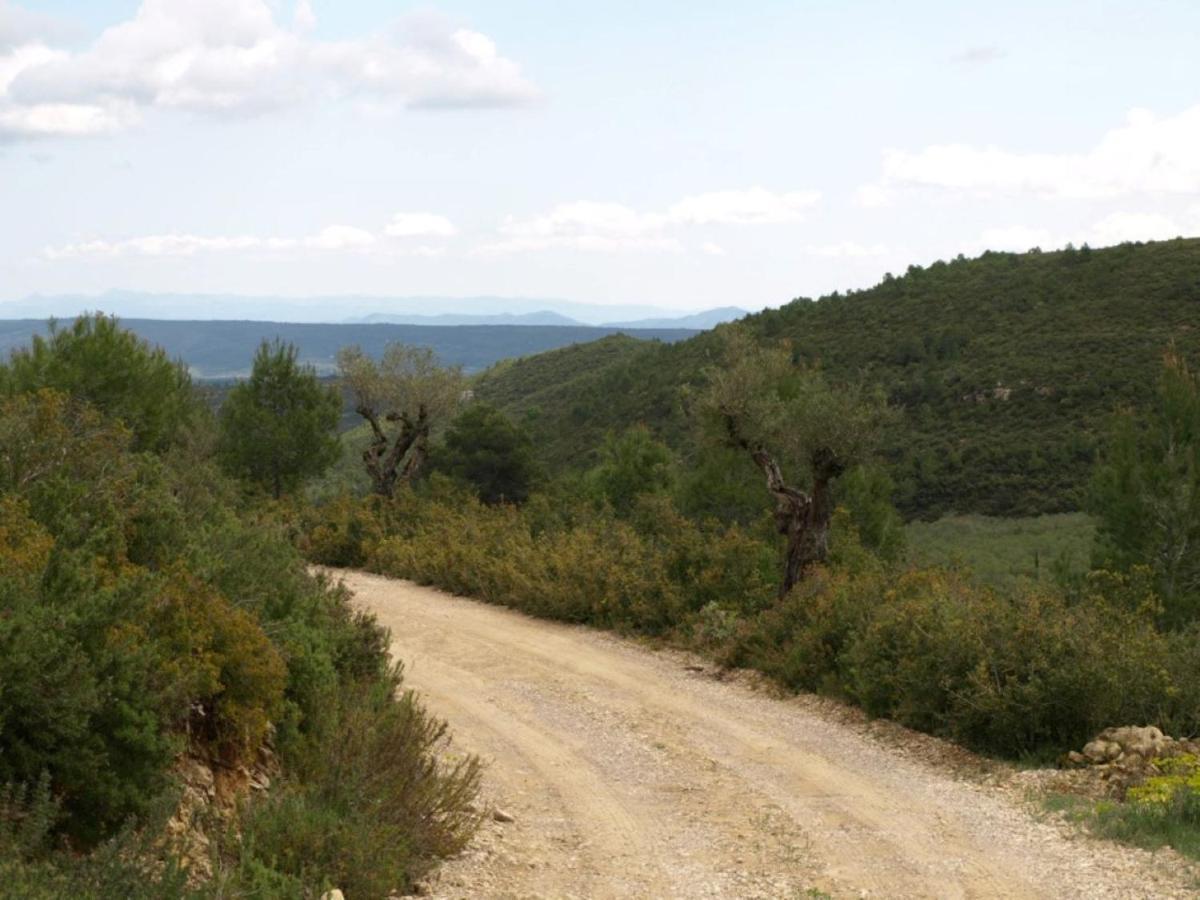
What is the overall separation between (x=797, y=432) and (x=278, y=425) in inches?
930

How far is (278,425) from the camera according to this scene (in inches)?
1497

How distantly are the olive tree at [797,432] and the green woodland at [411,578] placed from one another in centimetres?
5

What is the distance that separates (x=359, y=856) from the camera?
6.99 metres

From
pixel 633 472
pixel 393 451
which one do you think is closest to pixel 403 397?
pixel 393 451

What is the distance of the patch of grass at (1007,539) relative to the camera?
3941cm

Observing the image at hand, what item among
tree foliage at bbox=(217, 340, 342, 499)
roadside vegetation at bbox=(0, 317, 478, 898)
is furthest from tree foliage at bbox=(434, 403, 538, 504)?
roadside vegetation at bbox=(0, 317, 478, 898)

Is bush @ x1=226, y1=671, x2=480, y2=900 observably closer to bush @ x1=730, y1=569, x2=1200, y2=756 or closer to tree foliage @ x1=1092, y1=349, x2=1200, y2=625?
bush @ x1=730, y1=569, x2=1200, y2=756

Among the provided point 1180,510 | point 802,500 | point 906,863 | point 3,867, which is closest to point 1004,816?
point 906,863

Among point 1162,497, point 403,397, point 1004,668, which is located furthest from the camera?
point 403,397

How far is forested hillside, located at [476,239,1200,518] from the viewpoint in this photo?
51812 mm

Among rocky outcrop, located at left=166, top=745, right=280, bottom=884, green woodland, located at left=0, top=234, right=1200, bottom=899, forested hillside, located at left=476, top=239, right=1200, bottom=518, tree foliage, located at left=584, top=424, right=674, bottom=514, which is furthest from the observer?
forested hillside, located at left=476, top=239, right=1200, bottom=518

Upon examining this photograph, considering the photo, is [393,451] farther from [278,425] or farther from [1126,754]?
[1126,754]

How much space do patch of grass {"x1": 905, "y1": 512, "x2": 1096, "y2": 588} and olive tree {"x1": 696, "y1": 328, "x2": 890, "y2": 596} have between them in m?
18.5

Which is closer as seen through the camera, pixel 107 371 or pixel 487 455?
pixel 107 371
